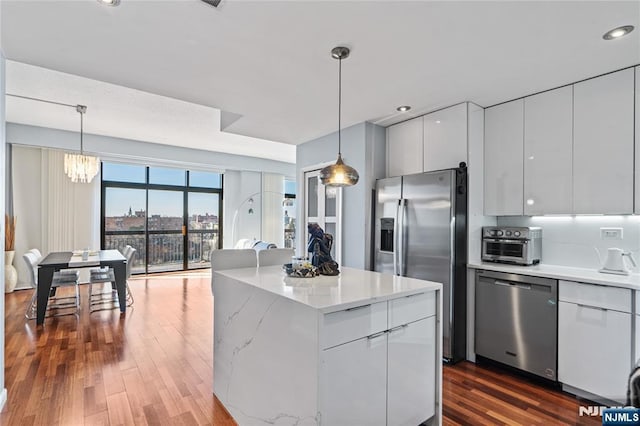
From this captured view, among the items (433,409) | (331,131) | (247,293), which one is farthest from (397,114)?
(433,409)

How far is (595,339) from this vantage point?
2.29 metres

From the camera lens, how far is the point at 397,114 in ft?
11.6

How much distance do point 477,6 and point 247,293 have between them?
215 centimetres

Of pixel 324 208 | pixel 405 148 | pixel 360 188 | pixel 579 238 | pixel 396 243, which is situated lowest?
pixel 396 243

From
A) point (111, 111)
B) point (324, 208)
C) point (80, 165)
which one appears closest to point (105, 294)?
point (80, 165)

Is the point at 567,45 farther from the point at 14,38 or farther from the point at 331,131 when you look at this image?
the point at 14,38

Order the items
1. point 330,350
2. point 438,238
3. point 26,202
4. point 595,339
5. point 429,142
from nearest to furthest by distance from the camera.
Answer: point 330,350
point 595,339
point 438,238
point 429,142
point 26,202

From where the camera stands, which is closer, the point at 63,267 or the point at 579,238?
the point at 579,238

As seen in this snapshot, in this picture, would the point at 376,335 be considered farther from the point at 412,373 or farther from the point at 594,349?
the point at 594,349

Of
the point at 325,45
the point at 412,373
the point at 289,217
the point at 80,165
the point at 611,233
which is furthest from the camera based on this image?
the point at 289,217

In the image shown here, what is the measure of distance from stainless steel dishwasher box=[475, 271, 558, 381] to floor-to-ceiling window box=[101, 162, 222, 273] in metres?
6.49

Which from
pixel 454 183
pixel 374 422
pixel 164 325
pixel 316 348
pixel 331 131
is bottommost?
pixel 164 325

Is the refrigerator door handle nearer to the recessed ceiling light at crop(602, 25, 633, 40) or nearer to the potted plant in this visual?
the recessed ceiling light at crop(602, 25, 633, 40)

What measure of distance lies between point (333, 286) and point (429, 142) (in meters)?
2.26
